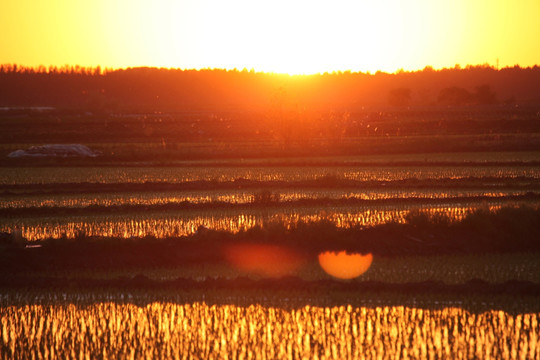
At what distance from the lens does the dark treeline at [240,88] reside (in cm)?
9532

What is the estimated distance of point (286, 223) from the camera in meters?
13.3

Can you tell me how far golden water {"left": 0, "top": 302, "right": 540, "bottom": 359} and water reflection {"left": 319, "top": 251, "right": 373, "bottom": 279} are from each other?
1.67 m

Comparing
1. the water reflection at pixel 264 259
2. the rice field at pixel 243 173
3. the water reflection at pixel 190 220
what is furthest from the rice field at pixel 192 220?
the rice field at pixel 243 173

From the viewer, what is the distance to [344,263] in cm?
1169

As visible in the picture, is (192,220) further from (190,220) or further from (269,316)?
(269,316)

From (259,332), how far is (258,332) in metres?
0.01

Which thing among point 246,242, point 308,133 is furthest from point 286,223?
point 308,133

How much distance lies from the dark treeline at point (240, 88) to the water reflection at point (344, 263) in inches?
2705

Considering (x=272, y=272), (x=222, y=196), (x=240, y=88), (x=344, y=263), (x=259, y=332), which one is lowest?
(x=259, y=332)

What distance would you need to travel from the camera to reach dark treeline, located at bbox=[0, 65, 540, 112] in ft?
313

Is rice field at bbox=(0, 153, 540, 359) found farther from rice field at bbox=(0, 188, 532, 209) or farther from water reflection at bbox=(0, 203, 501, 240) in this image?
rice field at bbox=(0, 188, 532, 209)

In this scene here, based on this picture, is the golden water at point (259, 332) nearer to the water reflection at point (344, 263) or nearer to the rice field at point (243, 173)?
the water reflection at point (344, 263)

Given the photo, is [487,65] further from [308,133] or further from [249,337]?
[249,337]

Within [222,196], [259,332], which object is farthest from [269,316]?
[222,196]
